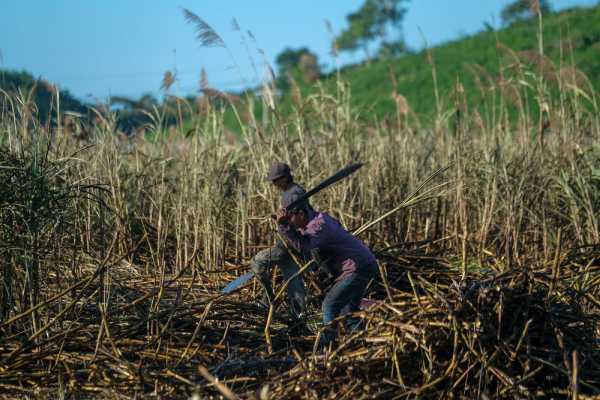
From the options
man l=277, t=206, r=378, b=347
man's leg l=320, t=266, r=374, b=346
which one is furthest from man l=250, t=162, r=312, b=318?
man's leg l=320, t=266, r=374, b=346

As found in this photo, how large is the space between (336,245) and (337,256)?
73 millimetres

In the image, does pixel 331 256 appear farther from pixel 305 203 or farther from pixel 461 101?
pixel 461 101

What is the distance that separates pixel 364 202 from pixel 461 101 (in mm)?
1379

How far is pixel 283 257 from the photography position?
5.18m

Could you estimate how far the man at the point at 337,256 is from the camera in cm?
478

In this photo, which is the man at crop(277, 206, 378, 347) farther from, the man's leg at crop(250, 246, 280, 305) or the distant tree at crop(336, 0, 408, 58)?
the distant tree at crop(336, 0, 408, 58)

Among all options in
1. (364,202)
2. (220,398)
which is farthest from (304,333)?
(364,202)

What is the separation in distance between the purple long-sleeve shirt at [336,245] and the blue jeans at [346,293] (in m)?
0.03

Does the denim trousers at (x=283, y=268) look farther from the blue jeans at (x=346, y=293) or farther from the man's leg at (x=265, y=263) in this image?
the blue jeans at (x=346, y=293)

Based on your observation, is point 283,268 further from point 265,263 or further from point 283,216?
point 283,216

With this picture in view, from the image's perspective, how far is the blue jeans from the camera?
4.77m

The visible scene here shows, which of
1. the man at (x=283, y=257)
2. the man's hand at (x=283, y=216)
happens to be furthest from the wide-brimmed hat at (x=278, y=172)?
the man's hand at (x=283, y=216)

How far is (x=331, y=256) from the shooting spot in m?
4.89

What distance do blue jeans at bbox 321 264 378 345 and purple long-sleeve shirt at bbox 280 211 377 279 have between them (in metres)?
0.03
